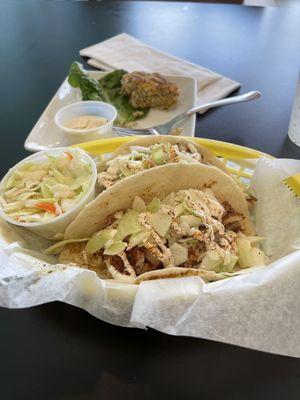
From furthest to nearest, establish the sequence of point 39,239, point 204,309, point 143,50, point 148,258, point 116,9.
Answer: point 116,9, point 143,50, point 39,239, point 148,258, point 204,309

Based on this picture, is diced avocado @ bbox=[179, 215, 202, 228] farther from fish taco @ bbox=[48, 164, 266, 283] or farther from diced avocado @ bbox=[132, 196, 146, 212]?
diced avocado @ bbox=[132, 196, 146, 212]

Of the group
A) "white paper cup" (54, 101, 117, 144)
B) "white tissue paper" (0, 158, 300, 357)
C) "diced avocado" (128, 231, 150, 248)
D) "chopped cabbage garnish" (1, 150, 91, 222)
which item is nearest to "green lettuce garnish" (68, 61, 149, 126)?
"white paper cup" (54, 101, 117, 144)

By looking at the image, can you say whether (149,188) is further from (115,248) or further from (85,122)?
(85,122)

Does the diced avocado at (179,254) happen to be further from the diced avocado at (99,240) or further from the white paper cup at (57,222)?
the white paper cup at (57,222)

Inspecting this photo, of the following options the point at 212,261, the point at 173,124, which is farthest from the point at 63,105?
the point at 212,261

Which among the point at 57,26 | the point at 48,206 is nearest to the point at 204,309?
the point at 48,206

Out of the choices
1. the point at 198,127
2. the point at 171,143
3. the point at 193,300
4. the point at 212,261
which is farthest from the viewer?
the point at 198,127

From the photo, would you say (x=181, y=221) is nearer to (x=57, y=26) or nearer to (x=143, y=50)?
(x=143, y=50)
